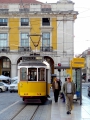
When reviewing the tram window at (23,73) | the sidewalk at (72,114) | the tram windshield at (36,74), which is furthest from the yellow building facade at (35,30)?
the sidewalk at (72,114)

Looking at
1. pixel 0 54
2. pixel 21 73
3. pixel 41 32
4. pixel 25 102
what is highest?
pixel 41 32

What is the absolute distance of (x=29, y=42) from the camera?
62406mm

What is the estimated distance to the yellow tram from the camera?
24016mm

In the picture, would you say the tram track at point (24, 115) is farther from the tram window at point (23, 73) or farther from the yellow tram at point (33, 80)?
the tram window at point (23, 73)

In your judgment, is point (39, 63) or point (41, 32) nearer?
point (39, 63)

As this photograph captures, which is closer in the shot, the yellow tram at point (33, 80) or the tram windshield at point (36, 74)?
the yellow tram at point (33, 80)

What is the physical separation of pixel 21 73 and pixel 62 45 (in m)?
37.3

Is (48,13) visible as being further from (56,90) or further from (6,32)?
(56,90)

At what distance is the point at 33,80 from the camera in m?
24.2

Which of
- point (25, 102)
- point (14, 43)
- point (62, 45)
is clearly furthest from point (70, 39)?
point (25, 102)

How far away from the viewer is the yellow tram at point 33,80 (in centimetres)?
2402

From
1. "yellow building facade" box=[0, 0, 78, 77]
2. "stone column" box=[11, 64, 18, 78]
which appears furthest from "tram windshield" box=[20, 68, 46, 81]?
"stone column" box=[11, 64, 18, 78]

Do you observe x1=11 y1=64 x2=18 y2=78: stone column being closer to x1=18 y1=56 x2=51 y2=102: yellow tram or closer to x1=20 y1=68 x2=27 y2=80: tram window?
x1=18 y1=56 x2=51 y2=102: yellow tram

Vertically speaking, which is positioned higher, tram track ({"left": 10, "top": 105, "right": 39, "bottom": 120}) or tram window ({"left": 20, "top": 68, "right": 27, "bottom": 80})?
tram window ({"left": 20, "top": 68, "right": 27, "bottom": 80})
